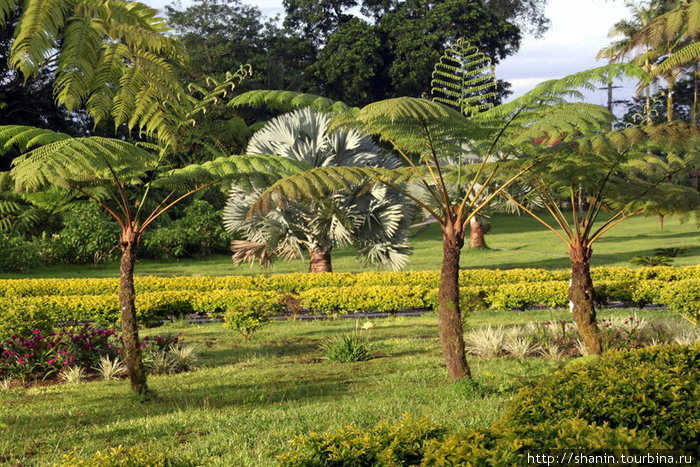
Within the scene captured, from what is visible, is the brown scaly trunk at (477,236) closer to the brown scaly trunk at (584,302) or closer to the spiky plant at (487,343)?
the spiky plant at (487,343)

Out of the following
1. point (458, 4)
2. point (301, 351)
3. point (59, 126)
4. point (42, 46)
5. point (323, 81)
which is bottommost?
point (301, 351)

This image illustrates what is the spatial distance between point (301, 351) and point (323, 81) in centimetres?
2984

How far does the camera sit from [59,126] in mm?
26641

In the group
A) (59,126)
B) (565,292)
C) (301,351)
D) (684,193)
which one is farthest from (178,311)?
(59,126)

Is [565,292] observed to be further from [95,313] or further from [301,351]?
[95,313]

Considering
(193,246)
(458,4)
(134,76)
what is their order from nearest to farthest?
(134,76) → (193,246) → (458,4)

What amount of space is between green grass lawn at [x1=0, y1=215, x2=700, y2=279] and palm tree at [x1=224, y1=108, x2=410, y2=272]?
391cm

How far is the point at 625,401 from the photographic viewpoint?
13.1 ft

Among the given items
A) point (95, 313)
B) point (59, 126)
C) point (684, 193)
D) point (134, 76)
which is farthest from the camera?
point (59, 126)

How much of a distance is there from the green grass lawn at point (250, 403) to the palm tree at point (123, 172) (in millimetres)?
812

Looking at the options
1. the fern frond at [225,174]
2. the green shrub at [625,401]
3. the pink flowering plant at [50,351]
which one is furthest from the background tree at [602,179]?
the pink flowering plant at [50,351]

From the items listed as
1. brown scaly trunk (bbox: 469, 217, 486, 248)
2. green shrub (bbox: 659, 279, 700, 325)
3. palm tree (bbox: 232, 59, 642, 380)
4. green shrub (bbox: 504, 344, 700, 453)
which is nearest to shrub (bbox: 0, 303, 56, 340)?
palm tree (bbox: 232, 59, 642, 380)

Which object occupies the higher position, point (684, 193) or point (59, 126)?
point (59, 126)

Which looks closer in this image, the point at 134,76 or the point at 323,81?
the point at 134,76
